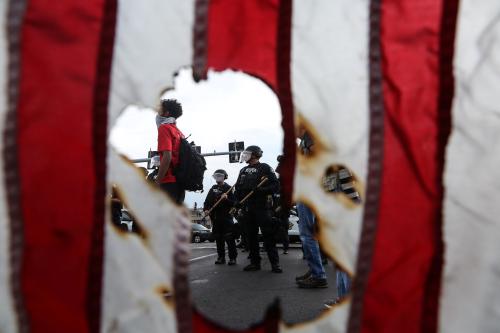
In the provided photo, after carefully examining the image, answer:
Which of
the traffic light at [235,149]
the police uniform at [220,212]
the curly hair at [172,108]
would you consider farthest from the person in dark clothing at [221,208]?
the traffic light at [235,149]

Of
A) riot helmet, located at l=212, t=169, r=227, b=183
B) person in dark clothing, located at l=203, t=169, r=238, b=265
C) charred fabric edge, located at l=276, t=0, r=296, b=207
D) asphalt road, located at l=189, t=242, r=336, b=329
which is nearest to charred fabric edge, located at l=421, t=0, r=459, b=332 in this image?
charred fabric edge, located at l=276, t=0, r=296, b=207

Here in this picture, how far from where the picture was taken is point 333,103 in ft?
3.76

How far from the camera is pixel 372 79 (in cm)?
116

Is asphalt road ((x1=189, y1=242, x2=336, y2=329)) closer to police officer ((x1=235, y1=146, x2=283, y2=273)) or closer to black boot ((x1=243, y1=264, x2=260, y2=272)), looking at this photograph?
black boot ((x1=243, y1=264, x2=260, y2=272))

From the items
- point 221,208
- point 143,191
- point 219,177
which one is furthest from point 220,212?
point 143,191

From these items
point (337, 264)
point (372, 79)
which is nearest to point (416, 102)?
point (372, 79)

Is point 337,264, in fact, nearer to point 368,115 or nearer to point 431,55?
point 368,115

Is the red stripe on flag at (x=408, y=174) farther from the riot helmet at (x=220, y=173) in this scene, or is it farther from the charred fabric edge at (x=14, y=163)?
the riot helmet at (x=220, y=173)

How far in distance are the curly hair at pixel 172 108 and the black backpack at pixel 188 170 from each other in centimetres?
21

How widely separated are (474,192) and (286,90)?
51cm

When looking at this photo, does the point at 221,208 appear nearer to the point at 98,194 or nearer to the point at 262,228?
the point at 262,228

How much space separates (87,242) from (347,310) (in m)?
0.64

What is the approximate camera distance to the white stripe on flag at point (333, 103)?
114cm

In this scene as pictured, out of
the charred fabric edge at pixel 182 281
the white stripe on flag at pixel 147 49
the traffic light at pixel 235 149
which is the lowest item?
the charred fabric edge at pixel 182 281
